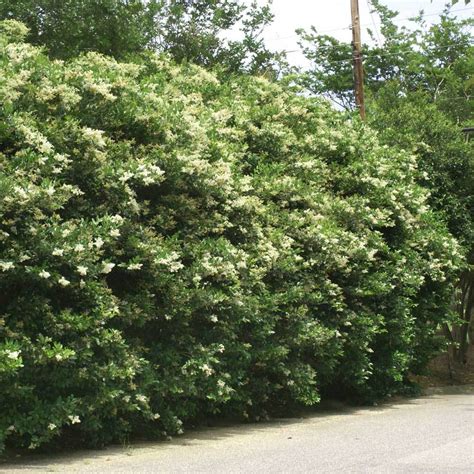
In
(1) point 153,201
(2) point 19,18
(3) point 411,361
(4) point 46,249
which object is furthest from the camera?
(2) point 19,18

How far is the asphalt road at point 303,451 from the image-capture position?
8930mm

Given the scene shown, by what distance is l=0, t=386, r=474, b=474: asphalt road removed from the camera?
893cm

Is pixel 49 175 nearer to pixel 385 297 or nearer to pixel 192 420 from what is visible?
pixel 192 420

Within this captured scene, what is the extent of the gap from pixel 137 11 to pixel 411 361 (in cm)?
1165

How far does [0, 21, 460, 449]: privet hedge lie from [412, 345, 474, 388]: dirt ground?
6777mm

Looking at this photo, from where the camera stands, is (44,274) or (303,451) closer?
(44,274)

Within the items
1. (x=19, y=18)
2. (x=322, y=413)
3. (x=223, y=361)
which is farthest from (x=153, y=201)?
(x=19, y=18)

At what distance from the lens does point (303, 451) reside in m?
10.2

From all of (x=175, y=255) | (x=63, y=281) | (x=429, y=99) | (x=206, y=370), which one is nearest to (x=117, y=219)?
(x=175, y=255)

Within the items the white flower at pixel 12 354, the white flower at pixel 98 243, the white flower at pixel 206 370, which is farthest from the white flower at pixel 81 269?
the white flower at pixel 206 370

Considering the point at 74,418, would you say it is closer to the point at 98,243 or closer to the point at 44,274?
the point at 44,274

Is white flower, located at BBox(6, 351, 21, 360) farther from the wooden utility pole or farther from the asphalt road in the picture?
the wooden utility pole

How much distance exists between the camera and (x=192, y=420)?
1253 centimetres

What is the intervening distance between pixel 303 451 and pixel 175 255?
2.62 meters
